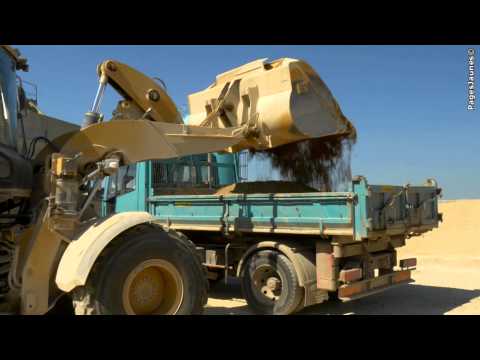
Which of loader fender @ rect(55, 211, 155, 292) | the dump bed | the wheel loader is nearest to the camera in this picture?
loader fender @ rect(55, 211, 155, 292)

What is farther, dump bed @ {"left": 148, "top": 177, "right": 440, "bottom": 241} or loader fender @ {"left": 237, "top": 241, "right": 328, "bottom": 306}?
loader fender @ {"left": 237, "top": 241, "right": 328, "bottom": 306}

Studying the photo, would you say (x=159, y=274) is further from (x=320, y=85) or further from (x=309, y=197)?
(x=320, y=85)

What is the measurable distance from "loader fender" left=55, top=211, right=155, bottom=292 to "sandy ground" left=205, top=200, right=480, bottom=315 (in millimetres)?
3370

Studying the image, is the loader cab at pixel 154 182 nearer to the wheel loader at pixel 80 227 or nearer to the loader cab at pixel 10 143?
the wheel loader at pixel 80 227

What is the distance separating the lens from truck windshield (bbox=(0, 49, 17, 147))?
4.27 meters

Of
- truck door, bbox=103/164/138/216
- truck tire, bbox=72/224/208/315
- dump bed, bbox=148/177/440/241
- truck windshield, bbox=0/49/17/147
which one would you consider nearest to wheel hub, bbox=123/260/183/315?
truck tire, bbox=72/224/208/315

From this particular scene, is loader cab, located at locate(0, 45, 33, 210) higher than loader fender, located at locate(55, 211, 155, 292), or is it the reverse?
loader cab, located at locate(0, 45, 33, 210)

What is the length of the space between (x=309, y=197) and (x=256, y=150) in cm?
215

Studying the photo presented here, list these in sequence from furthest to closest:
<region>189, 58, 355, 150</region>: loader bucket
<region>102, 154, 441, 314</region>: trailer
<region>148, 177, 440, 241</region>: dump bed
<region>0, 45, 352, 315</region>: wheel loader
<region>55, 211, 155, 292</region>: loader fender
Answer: <region>189, 58, 355, 150</region>: loader bucket → <region>102, 154, 441, 314</region>: trailer → <region>148, 177, 440, 241</region>: dump bed → <region>0, 45, 352, 315</region>: wheel loader → <region>55, 211, 155, 292</region>: loader fender

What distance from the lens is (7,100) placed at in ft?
14.2

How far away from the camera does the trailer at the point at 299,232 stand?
6.17m

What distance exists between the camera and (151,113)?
263 inches

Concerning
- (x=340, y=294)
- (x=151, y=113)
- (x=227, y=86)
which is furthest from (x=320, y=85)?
(x=340, y=294)

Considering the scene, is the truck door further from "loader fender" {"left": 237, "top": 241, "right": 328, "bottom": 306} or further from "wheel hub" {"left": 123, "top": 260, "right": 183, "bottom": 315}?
"wheel hub" {"left": 123, "top": 260, "right": 183, "bottom": 315}
